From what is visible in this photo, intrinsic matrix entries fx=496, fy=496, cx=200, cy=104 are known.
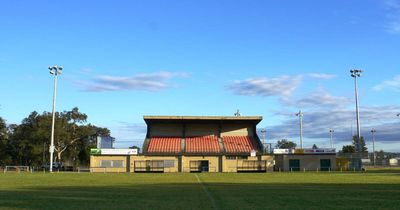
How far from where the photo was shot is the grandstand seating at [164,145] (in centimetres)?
9094

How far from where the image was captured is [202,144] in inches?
3686

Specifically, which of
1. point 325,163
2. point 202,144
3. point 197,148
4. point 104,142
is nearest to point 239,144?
point 202,144

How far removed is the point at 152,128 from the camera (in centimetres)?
9806

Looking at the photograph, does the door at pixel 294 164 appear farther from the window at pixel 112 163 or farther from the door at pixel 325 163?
the window at pixel 112 163

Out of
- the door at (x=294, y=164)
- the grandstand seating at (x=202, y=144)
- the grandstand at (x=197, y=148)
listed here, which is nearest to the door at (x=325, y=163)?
the door at (x=294, y=164)

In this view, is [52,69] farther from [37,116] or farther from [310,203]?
[310,203]

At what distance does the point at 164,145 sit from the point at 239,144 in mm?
14202

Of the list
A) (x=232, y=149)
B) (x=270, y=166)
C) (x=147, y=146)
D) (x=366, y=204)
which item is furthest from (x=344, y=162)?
(x=366, y=204)

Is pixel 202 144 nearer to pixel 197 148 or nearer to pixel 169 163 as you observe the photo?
pixel 197 148

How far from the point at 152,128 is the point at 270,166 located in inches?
983

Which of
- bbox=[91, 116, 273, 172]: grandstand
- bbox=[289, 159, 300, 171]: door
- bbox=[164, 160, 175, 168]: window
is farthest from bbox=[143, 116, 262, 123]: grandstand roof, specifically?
bbox=[289, 159, 300, 171]: door

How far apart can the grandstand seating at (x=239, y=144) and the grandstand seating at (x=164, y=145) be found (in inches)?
361

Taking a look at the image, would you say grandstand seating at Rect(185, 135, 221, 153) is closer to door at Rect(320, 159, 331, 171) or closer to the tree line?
door at Rect(320, 159, 331, 171)

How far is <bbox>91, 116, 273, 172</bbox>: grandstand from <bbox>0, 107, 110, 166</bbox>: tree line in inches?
1036
